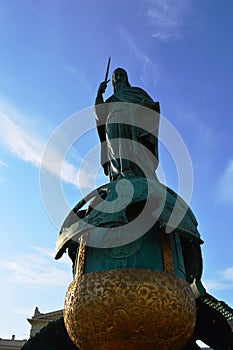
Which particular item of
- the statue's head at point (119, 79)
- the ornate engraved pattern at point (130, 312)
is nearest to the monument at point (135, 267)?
the ornate engraved pattern at point (130, 312)

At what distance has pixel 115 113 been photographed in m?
6.09

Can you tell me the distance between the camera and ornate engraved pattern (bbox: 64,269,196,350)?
375 cm

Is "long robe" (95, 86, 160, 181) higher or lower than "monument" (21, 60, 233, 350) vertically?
higher

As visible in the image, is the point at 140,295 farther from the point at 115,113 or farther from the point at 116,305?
the point at 115,113

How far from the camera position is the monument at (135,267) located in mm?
3794

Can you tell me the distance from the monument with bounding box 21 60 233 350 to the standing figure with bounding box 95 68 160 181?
20mm

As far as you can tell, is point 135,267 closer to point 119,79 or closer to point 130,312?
point 130,312

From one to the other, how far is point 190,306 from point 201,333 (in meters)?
1.81

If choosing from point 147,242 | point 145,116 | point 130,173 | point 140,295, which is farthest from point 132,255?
point 145,116

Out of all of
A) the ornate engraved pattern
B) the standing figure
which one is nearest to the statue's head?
the standing figure

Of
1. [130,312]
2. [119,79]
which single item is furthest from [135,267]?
[119,79]

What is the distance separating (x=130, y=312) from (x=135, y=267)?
0.53m

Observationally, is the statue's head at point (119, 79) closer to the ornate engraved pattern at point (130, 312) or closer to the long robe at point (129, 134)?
the long robe at point (129, 134)

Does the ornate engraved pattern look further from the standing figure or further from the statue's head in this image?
the statue's head
